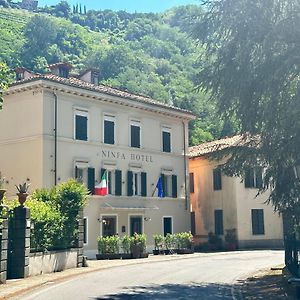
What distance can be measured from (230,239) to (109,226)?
11515 mm

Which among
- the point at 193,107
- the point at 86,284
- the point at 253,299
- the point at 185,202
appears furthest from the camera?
the point at 193,107

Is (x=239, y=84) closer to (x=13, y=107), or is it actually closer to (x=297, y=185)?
(x=297, y=185)

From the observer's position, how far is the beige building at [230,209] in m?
41.7

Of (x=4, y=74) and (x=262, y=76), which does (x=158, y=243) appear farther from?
(x=262, y=76)

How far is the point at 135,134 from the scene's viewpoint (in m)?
37.4

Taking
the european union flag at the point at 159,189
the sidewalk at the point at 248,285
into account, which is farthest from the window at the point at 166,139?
the sidewalk at the point at 248,285

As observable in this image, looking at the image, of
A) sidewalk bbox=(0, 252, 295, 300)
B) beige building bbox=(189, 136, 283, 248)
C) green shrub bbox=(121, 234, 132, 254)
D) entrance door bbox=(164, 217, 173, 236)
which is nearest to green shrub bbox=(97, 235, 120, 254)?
green shrub bbox=(121, 234, 132, 254)

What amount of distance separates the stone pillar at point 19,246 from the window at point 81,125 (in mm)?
13531

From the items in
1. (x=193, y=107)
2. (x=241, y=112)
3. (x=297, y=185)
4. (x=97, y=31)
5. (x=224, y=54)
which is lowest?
(x=297, y=185)

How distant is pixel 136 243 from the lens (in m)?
31.7

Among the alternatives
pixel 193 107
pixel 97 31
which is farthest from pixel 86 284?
pixel 97 31

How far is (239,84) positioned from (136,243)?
18193mm

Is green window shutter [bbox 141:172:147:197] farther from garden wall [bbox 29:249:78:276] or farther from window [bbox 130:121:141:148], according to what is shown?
garden wall [bbox 29:249:78:276]

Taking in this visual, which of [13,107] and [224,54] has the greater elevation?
[13,107]
